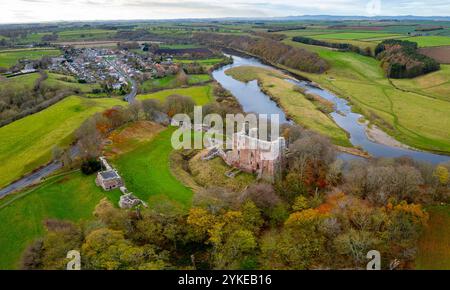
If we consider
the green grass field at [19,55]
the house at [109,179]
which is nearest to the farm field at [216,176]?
the house at [109,179]

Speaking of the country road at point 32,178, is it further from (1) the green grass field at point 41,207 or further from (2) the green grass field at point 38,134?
(1) the green grass field at point 41,207

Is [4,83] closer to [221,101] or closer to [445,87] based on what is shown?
[221,101]

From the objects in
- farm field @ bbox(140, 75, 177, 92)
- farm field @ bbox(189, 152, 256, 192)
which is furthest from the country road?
farm field @ bbox(140, 75, 177, 92)

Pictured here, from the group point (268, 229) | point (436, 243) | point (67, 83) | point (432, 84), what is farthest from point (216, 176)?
point (432, 84)

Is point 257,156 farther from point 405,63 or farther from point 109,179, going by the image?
point 405,63

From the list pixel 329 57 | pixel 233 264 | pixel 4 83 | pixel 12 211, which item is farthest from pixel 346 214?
pixel 329 57
